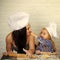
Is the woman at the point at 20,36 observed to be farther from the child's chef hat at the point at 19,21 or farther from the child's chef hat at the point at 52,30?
the child's chef hat at the point at 52,30

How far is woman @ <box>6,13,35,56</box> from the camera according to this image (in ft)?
3.13

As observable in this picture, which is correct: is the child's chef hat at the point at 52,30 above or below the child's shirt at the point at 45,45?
above

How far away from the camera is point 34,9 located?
1279 millimetres

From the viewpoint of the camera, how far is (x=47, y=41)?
976 mm

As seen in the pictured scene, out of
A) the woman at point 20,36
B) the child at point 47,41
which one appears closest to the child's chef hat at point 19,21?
the woman at point 20,36

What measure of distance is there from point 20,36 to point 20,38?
1cm

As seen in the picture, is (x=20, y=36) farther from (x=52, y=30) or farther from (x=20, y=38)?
(x=52, y=30)

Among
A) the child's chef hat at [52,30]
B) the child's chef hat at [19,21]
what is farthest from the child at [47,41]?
the child's chef hat at [19,21]

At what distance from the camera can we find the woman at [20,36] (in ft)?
3.13

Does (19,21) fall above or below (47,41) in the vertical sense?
above

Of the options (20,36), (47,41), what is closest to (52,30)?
(47,41)

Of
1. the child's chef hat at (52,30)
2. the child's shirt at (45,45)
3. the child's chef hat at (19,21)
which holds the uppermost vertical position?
the child's chef hat at (19,21)

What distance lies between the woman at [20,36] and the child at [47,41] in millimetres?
43

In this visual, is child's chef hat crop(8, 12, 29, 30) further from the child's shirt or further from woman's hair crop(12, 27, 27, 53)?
the child's shirt
